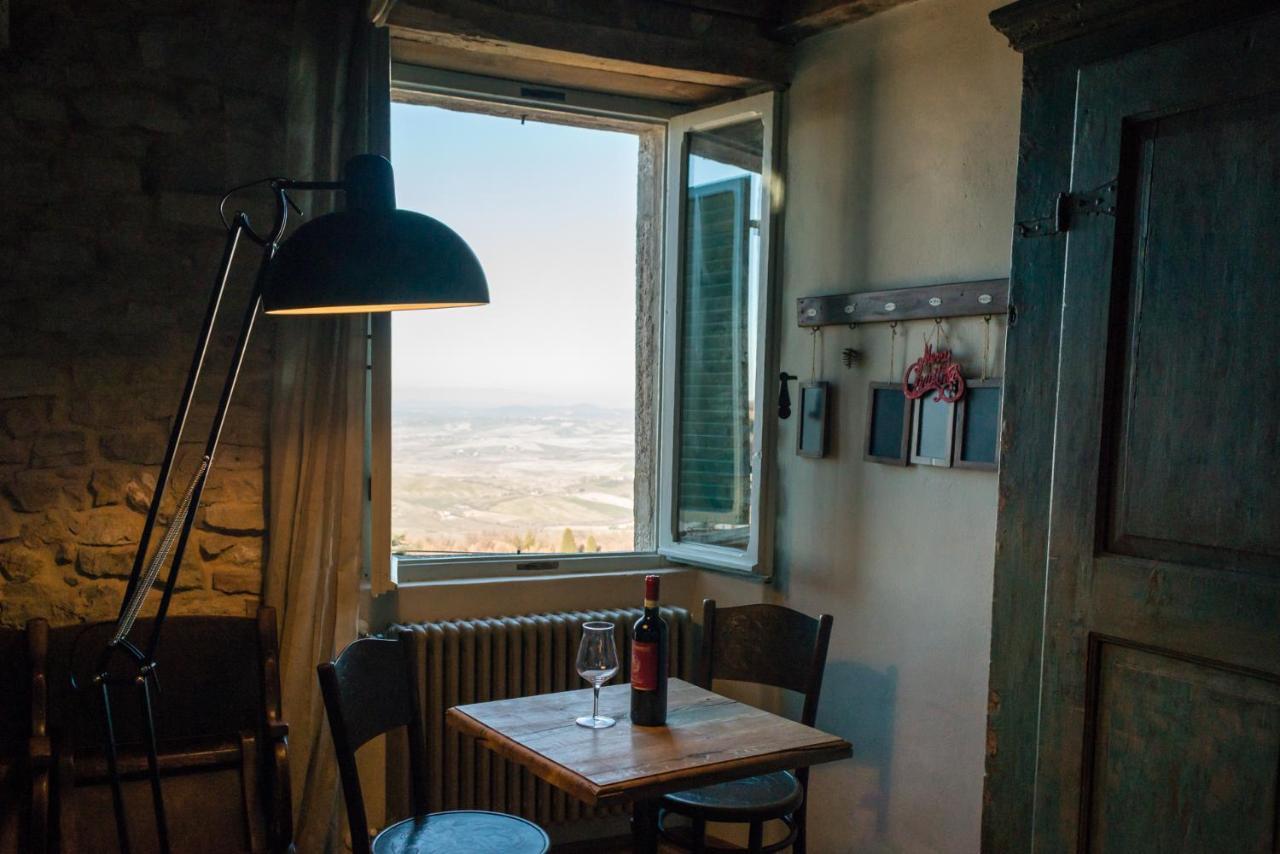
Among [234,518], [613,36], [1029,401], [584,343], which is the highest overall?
[613,36]

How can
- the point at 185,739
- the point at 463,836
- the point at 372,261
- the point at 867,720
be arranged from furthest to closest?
the point at 867,720
the point at 185,739
the point at 463,836
the point at 372,261

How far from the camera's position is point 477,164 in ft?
12.3

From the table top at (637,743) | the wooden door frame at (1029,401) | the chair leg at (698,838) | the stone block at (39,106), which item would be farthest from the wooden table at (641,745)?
the stone block at (39,106)

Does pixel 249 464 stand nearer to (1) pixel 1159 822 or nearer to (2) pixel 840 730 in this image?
(2) pixel 840 730

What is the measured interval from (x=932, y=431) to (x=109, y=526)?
7.54 feet

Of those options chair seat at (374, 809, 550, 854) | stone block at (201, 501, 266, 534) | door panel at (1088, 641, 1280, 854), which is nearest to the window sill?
stone block at (201, 501, 266, 534)

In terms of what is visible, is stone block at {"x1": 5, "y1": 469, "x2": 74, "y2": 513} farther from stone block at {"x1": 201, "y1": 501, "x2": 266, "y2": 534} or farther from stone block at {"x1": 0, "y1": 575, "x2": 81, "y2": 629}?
stone block at {"x1": 201, "y1": 501, "x2": 266, "y2": 534}

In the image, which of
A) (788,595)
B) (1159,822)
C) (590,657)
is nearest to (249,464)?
(590,657)

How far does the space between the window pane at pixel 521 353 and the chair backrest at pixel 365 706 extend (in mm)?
871

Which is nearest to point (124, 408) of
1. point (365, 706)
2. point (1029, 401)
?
point (365, 706)

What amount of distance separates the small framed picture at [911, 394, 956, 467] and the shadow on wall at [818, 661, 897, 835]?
0.65 meters

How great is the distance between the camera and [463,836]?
2672mm

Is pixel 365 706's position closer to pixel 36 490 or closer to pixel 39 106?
pixel 36 490

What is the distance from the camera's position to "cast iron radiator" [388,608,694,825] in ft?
11.2
